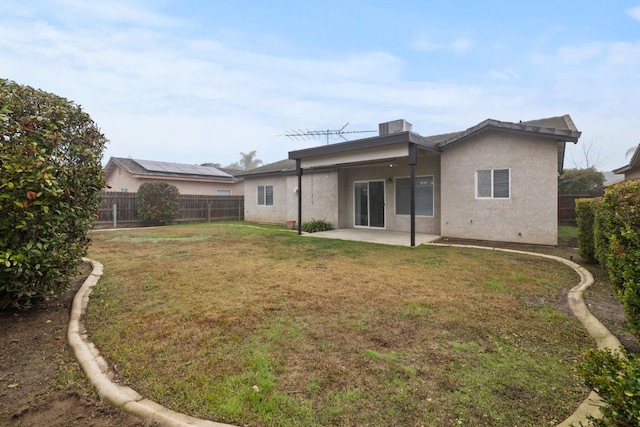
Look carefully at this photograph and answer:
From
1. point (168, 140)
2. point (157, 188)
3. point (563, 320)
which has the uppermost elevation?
point (168, 140)

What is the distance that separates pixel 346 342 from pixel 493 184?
29.3 ft

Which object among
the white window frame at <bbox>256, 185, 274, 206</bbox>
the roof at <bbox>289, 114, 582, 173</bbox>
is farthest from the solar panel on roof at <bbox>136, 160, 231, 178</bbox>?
the roof at <bbox>289, 114, 582, 173</bbox>

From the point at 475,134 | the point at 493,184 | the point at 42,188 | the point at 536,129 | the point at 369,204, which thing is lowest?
the point at 369,204

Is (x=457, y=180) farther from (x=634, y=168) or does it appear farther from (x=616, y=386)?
(x=634, y=168)

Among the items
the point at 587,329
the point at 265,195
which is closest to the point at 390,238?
the point at 587,329

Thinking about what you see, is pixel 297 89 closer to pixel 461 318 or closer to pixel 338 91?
pixel 338 91

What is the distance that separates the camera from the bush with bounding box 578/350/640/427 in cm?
135

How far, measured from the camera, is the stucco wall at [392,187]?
38.2 ft

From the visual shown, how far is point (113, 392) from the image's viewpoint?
2369 mm

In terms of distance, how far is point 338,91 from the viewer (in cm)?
1819

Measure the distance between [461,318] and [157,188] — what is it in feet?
58.2

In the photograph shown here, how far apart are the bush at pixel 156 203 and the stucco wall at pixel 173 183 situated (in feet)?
9.41

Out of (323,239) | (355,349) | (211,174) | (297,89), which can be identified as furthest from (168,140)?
Answer: (355,349)

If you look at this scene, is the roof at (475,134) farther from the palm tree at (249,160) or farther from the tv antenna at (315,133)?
the palm tree at (249,160)
